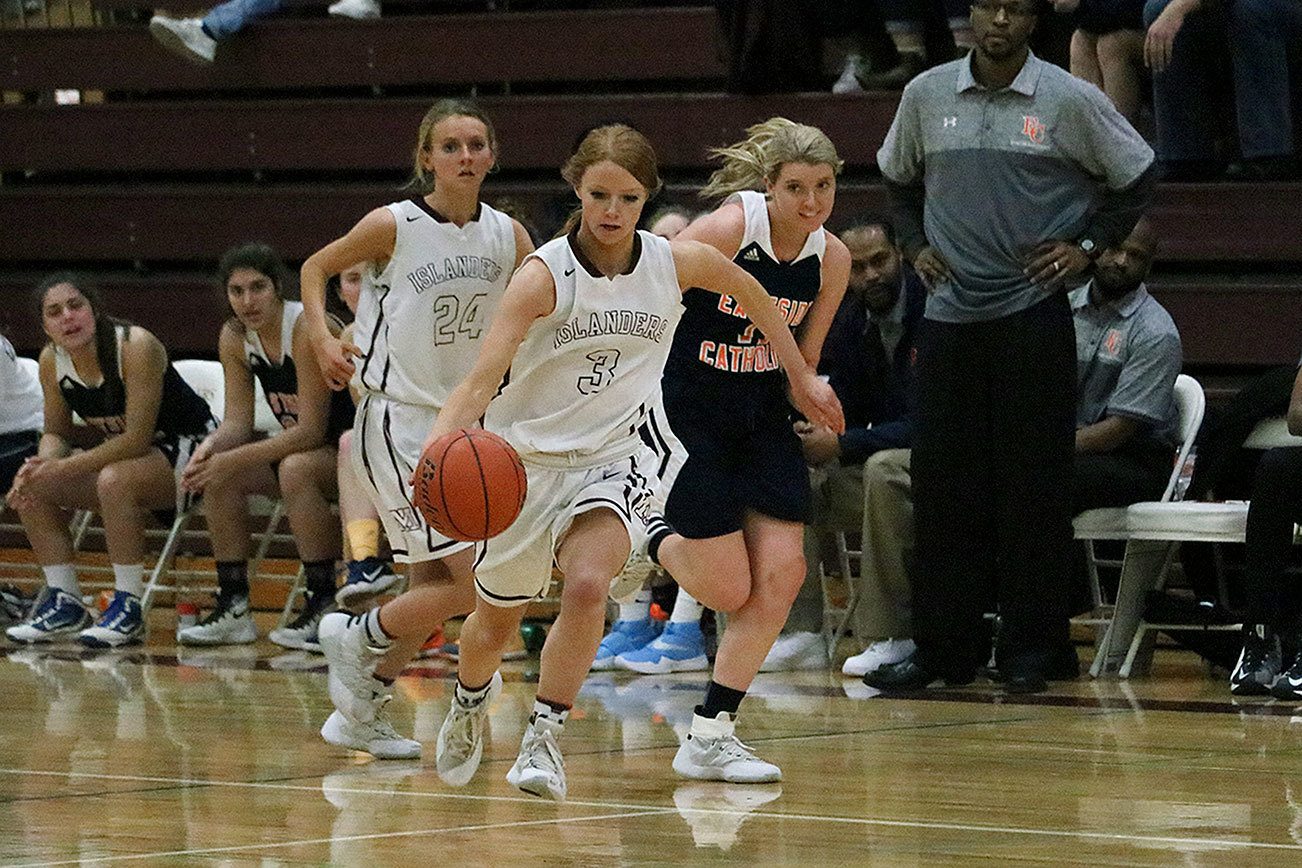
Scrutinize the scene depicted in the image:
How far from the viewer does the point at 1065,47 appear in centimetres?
865

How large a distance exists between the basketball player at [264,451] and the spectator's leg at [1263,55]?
367cm

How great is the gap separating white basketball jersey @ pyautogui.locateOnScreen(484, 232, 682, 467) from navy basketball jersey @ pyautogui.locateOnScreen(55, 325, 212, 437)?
433 cm

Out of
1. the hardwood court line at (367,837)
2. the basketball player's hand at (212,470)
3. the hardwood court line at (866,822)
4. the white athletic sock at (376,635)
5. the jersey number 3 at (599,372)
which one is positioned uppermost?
the jersey number 3 at (599,372)

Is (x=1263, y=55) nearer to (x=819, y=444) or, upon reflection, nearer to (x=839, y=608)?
(x=819, y=444)

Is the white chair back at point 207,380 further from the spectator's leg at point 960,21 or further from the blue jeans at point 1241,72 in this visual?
the blue jeans at point 1241,72

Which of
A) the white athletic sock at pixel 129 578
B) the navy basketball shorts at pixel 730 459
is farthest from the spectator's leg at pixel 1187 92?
the white athletic sock at pixel 129 578

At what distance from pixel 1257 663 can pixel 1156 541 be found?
2.36ft

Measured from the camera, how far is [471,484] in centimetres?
434

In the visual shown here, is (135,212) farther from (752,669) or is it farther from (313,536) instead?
(752,669)

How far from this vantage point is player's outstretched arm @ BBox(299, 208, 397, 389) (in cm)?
544

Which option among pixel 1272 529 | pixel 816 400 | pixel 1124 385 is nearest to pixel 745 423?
pixel 816 400

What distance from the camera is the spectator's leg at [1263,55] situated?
8.00m

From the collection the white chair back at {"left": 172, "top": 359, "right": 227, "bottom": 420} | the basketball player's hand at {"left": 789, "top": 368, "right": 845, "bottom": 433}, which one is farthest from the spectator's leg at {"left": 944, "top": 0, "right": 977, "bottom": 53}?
the basketball player's hand at {"left": 789, "top": 368, "right": 845, "bottom": 433}

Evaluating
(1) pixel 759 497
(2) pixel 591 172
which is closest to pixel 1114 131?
(1) pixel 759 497
